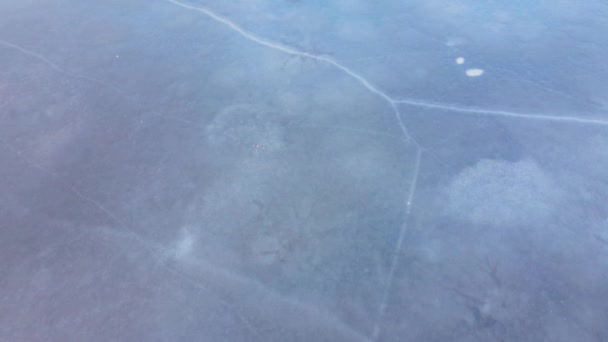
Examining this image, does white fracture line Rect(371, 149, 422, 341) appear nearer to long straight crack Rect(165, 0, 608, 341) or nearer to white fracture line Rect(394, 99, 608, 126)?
long straight crack Rect(165, 0, 608, 341)

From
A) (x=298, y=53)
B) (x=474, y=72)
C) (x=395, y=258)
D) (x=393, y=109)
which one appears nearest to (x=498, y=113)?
(x=474, y=72)

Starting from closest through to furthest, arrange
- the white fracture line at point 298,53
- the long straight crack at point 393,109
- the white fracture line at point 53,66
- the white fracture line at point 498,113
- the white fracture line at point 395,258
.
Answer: the white fracture line at point 395,258 → the long straight crack at point 393,109 → the white fracture line at point 498,113 → the white fracture line at point 298,53 → the white fracture line at point 53,66

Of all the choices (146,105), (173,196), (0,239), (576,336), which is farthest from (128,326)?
(576,336)

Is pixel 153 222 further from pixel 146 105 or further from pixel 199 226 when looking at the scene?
pixel 146 105

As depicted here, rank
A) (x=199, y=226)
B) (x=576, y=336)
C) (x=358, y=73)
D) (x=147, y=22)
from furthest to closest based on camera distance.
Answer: (x=147, y=22) → (x=358, y=73) → (x=199, y=226) → (x=576, y=336)

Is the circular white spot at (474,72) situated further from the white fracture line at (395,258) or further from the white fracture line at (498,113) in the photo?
the white fracture line at (395,258)

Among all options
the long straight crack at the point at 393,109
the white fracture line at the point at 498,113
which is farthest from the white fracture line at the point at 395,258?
the white fracture line at the point at 498,113
